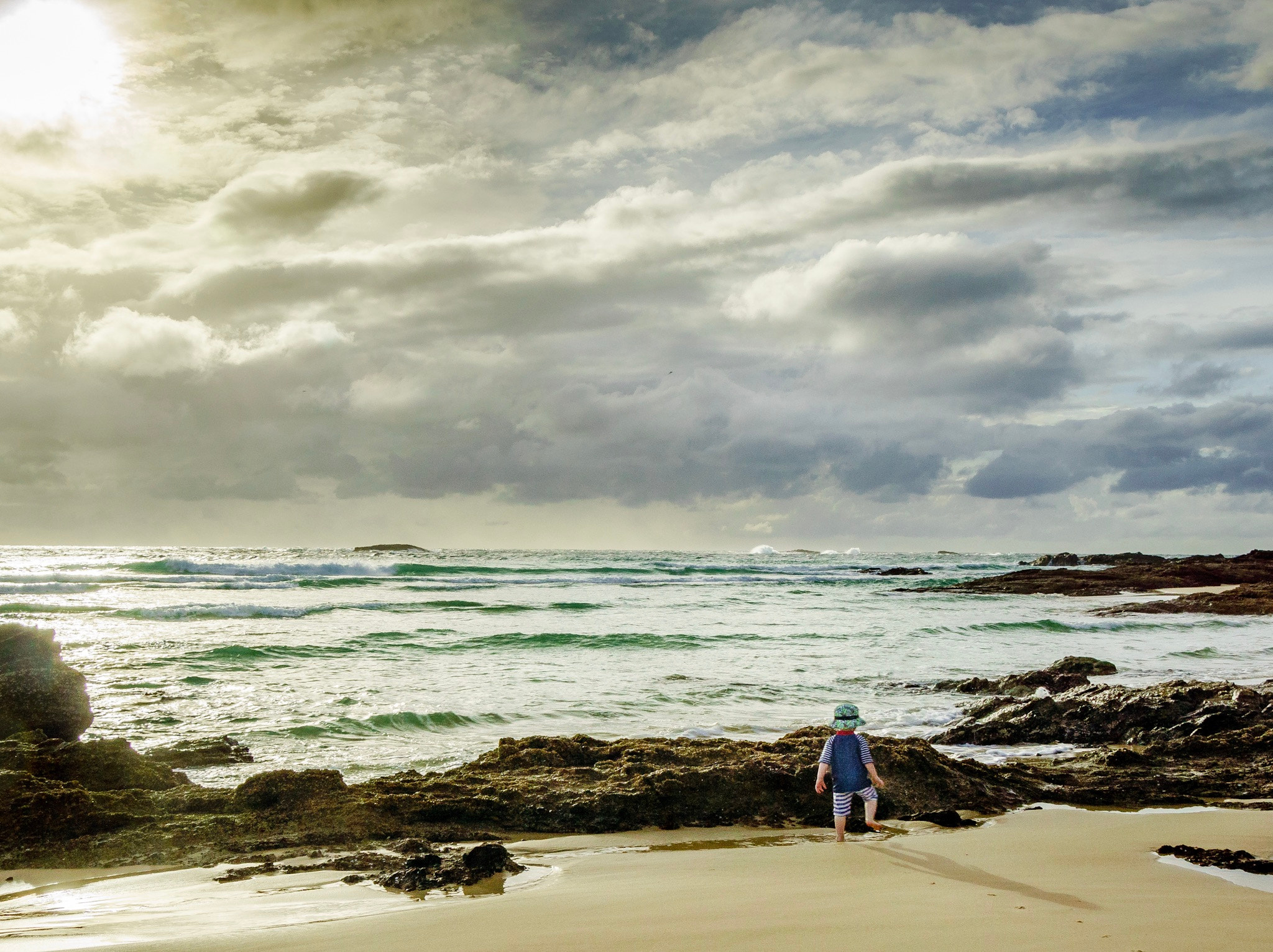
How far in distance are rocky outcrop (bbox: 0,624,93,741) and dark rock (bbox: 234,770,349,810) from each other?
4.05 meters

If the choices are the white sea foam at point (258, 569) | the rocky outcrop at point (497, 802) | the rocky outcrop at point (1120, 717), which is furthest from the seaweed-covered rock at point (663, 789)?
the white sea foam at point (258, 569)

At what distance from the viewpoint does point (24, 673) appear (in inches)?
380

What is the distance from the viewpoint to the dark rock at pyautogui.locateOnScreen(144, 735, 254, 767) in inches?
356

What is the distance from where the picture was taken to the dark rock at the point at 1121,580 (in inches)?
1697

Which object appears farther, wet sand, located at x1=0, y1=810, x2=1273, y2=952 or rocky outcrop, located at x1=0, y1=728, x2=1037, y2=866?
rocky outcrop, located at x1=0, y1=728, x2=1037, y2=866

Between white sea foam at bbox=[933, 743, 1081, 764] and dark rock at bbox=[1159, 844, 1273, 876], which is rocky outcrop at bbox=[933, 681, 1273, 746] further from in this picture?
dark rock at bbox=[1159, 844, 1273, 876]

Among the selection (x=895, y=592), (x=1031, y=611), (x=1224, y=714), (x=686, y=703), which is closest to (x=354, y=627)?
(x=686, y=703)

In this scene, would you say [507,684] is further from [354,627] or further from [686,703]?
[354,627]

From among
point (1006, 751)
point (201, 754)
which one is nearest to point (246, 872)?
point (201, 754)

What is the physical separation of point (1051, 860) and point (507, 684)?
406 inches

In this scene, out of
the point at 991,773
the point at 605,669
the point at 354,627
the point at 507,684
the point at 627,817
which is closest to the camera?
the point at 627,817

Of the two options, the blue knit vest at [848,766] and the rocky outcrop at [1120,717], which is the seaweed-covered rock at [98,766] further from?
the rocky outcrop at [1120,717]

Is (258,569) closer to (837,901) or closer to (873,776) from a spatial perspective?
(873,776)

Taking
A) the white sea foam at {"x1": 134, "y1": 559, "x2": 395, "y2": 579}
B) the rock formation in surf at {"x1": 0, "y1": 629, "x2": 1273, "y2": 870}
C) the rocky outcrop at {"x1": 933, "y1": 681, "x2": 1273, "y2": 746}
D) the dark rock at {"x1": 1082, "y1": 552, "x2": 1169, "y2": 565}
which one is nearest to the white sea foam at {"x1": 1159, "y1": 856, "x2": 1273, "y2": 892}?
the rock formation in surf at {"x1": 0, "y1": 629, "x2": 1273, "y2": 870}
